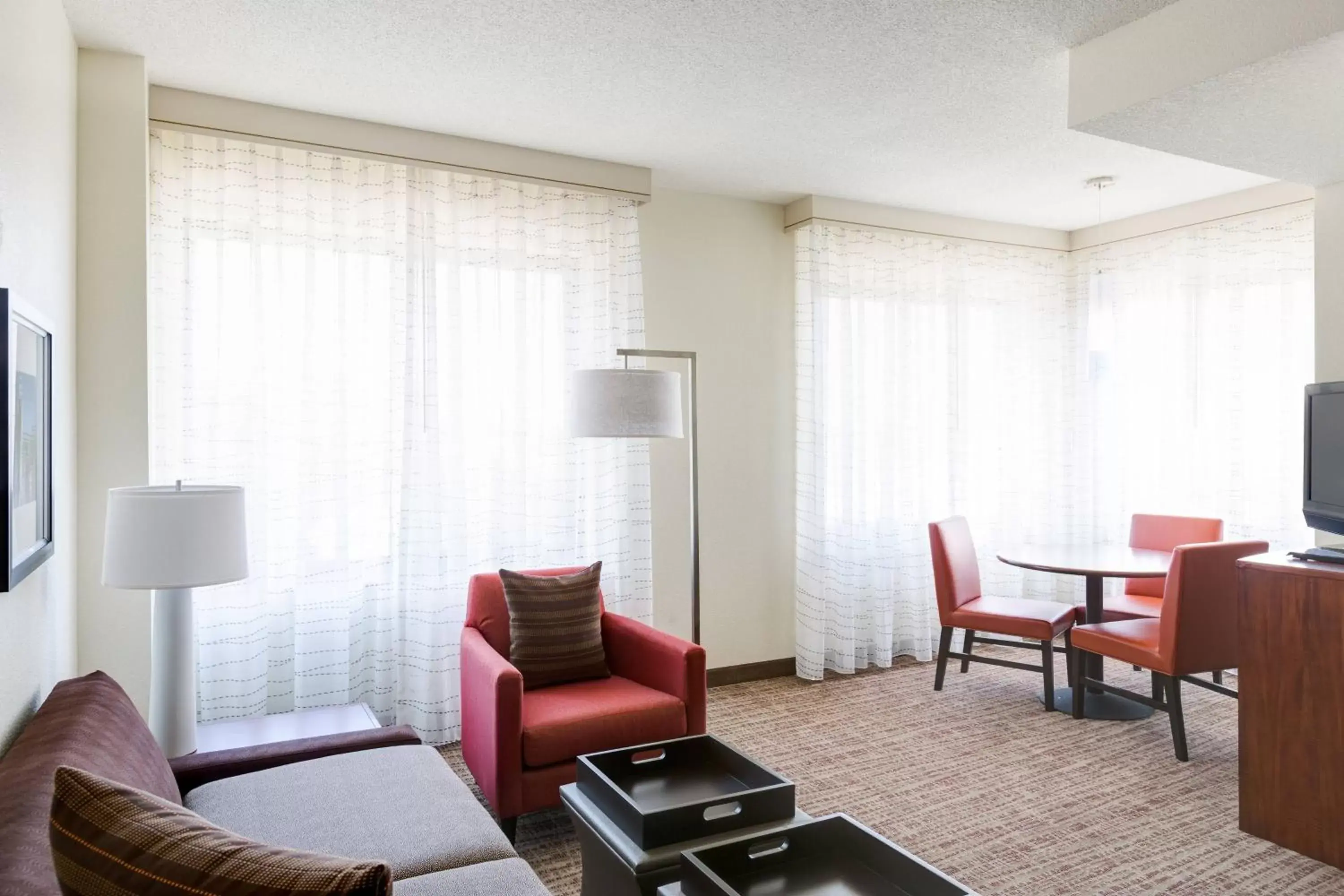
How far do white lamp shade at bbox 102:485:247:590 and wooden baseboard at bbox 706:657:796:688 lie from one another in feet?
9.92

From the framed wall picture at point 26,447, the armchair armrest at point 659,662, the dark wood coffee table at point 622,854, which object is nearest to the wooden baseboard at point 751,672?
the armchair armrest at point 659,662

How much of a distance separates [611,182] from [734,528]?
6.64 ft

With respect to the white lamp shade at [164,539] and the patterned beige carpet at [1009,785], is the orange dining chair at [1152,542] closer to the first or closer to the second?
the patterned beige carpet at [1009,785]

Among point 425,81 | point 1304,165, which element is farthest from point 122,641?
point 1304,165

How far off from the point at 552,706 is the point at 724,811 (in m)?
1.20

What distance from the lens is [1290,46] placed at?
2.46 meters

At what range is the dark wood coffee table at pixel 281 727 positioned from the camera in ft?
A: 9.14

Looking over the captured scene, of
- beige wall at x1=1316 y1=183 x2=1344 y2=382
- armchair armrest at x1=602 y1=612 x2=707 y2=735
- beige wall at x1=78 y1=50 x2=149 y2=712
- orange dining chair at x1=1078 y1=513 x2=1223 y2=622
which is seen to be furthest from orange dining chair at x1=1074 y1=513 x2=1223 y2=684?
beige wall at x1=78 y1=50 x2=149 y2=712

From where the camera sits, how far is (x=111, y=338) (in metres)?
2.97

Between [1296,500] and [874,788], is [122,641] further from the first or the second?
[1296,500]

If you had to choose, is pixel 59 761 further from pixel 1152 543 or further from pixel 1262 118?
pixel 1152 543

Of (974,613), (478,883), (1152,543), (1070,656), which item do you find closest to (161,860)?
(478,883)

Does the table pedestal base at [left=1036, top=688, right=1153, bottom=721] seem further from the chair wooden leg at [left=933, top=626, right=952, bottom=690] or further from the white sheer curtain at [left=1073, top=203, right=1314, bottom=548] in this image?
the white sheer curtain at [left=1073, top=203, right=1314, bottom=548]

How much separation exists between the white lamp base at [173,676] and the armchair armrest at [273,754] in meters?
0.06
